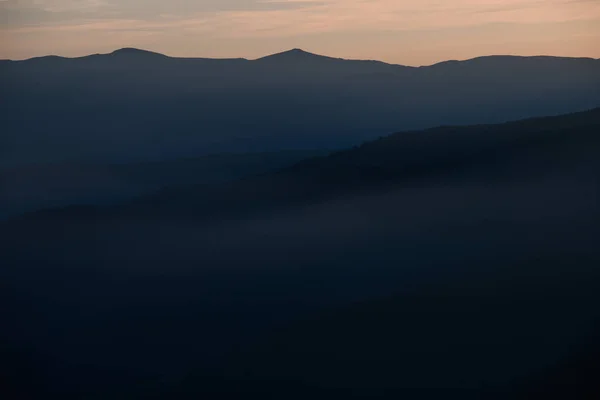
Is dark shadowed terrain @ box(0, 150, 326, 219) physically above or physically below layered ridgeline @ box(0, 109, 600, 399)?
below

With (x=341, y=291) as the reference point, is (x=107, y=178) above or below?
below

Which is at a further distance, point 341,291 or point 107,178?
point 107,178

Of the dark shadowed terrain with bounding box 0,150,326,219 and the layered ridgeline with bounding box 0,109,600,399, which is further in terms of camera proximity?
the dark shadowed terrain with bounding box 0,150,326,219

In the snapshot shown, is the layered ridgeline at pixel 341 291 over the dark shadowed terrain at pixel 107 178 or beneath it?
over

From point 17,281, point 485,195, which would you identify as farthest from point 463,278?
point 17,281

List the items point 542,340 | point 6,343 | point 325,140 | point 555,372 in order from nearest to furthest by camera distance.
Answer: point 555,372, point 542,340, point 6,343, point 325,140

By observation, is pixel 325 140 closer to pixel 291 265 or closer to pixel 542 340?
pixel 291 265

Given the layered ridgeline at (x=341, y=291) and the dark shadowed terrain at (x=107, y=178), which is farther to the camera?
the dark shadowed terrain at (x=107, y=178)

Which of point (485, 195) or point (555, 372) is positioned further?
point (485, 195)
